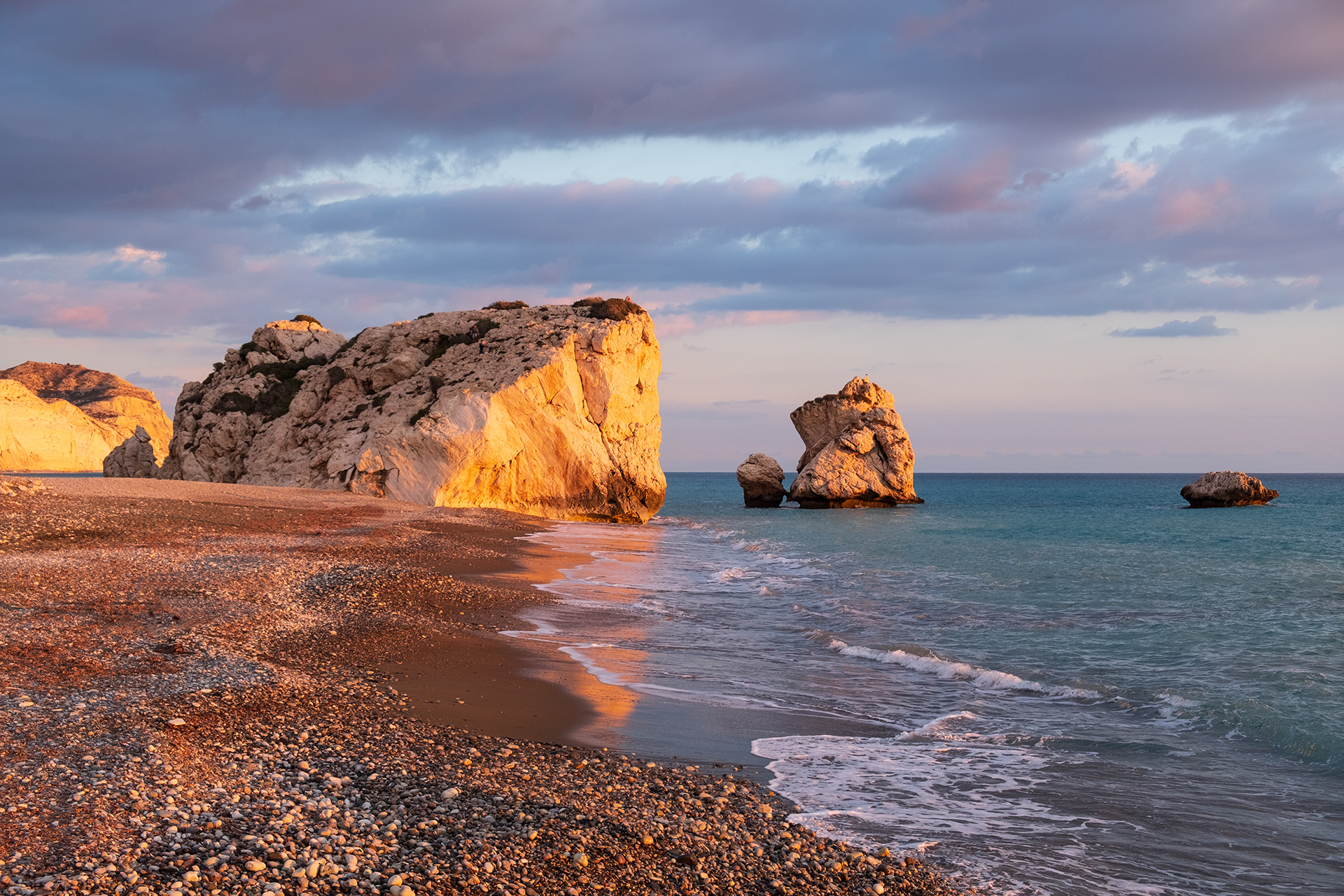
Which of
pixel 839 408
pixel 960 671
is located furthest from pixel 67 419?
pixel 960 671

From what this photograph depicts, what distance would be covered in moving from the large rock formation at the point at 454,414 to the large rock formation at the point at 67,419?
59.8 meters

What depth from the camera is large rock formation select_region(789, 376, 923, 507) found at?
6544 cm

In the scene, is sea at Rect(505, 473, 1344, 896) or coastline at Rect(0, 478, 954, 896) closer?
coastline at Rect(0, 478, 954, 896)

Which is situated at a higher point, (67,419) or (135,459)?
(67,419)

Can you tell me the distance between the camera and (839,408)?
67.1m

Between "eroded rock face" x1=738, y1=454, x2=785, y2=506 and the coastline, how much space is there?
61.0 metres

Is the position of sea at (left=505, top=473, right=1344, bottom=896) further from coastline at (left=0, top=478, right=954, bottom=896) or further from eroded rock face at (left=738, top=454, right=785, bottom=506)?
eroded rock face at (left=738, top=454, right=785, bottom=506)

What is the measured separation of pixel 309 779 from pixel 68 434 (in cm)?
15261

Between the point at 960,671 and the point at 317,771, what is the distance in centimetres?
862

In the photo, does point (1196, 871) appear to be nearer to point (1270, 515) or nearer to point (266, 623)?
point (266, 623)

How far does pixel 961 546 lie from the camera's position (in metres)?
33.7

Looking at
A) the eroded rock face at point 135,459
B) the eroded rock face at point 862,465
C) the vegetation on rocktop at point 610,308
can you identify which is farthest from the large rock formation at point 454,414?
the eroded rock face at point 862,465

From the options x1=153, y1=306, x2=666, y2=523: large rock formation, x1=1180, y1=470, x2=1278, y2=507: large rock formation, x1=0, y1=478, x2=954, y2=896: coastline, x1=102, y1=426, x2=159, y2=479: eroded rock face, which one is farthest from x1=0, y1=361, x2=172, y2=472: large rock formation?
x1=1180, y1=470, x2=1278, y2=507: large rock formation

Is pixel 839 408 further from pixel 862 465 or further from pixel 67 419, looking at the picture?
pixel 67 419
